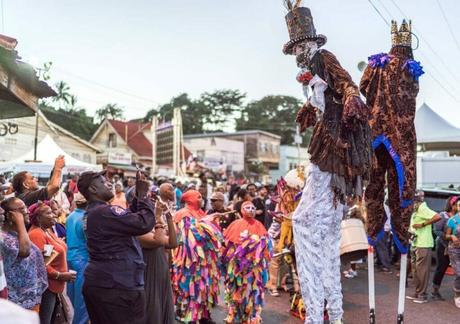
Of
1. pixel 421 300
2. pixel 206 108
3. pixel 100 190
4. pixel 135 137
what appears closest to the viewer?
pixel 100 190

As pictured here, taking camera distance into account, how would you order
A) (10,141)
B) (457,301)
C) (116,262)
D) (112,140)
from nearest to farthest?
1. (116,262)
2. (457,301)
3. (10,141)
4. (112,140)

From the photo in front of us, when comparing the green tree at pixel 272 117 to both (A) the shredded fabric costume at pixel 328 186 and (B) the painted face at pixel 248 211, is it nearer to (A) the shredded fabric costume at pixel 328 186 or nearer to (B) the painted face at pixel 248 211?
(B) the painted face at pixel 248 211

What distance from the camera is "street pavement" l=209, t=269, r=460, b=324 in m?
5.83

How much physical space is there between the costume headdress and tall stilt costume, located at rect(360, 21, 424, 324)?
0.90 metres

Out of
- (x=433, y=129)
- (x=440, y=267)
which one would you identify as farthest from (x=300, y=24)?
(x=433, y=129)

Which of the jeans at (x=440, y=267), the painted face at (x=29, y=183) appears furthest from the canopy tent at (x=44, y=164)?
the jeans at (x=440, y=267)

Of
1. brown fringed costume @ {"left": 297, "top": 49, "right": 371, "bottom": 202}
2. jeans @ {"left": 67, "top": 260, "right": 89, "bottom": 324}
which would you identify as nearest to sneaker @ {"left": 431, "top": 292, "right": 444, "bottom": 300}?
brown fringed costume @ {"left": 297, "top": 49, "right": 371, "bottom": 202}

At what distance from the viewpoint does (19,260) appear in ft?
13.1

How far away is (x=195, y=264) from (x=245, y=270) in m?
0.59

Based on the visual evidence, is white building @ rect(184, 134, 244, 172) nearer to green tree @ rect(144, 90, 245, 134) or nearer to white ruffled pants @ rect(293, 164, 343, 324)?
green tree @ rect(144, 90, 245, 134)

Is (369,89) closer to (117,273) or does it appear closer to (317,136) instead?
(317,136)

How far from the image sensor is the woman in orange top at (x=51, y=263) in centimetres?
451

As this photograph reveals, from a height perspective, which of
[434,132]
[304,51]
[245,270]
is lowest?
[245,270]

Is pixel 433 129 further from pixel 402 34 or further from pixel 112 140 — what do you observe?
pixel 112 140
